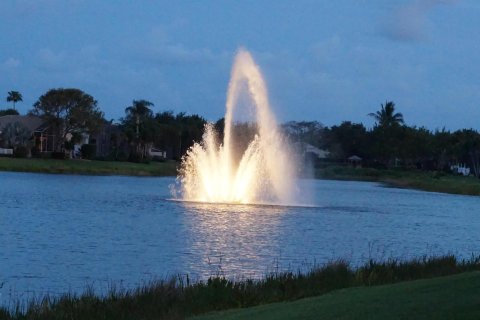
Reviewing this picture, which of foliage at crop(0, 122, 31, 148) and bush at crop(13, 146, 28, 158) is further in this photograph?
foliage at crop(0, 122, 31, 148)

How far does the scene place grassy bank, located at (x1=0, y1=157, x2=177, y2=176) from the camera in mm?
102500

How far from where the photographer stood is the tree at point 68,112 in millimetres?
119750

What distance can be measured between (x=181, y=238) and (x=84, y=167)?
74.5m

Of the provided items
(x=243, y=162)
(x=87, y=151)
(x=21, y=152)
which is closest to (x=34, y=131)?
(x=87, y=151)

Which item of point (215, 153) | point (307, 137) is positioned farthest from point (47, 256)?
point (307, 137)

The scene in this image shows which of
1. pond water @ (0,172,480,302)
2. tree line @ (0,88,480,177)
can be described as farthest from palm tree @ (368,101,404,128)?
pond water @ (0,172,480,302)

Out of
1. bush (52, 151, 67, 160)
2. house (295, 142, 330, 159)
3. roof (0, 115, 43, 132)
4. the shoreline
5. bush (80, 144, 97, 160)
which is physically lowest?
the shoreline

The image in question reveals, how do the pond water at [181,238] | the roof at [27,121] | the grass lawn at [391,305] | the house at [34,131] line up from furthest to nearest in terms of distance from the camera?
1. the roof at [27,121]
2. the house at [34,131]
3. the pond water at [181,238]
4. the grass lawn at [391,305]

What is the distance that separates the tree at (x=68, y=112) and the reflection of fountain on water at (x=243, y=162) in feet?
215

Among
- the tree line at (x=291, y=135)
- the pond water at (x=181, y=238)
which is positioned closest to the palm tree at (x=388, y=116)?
the tree line at (x=291, y=135)

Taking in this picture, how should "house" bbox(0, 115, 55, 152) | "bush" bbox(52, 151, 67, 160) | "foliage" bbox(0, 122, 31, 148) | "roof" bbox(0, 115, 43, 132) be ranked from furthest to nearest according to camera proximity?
"roof" bbox(0, 115, 43, 132) < "house" bbox(0, 115, 55, 152) < "foliage" bbox(0, 122, 31, 148) < "bush" bbox(52, 151, 67, 160)

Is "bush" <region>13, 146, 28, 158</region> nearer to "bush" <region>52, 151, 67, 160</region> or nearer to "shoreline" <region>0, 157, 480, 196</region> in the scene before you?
"shoreline" <region>0, 157, 480, 196</region>

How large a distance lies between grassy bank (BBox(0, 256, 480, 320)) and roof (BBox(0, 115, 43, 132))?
365 ft

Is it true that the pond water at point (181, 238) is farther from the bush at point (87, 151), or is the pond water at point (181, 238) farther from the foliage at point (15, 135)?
the foliage at point (15, 135)
